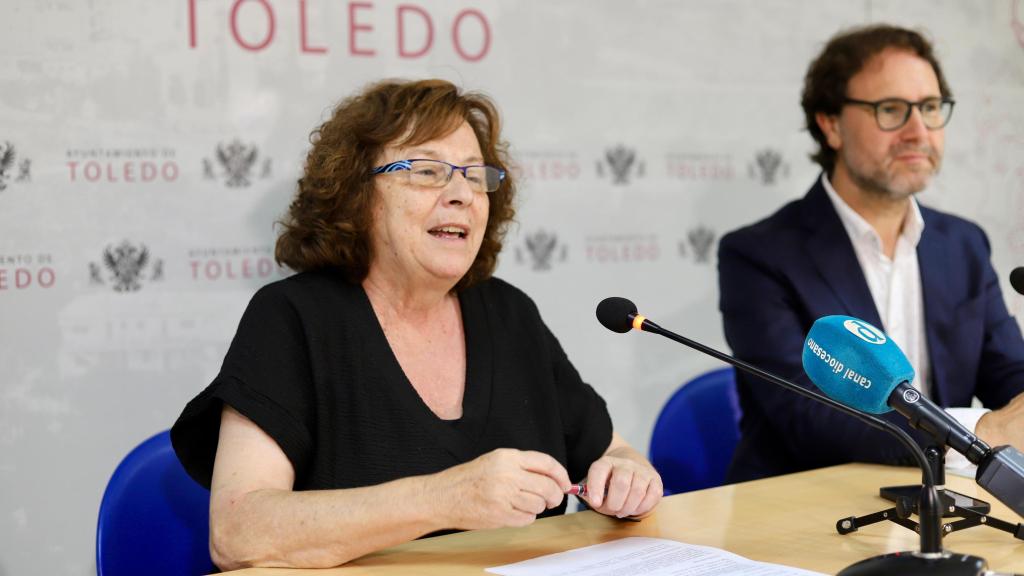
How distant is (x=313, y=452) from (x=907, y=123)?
179 cm

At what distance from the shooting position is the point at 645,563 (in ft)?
4.82

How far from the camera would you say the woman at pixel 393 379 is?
1.49m

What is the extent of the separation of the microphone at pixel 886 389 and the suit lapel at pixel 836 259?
110 cm

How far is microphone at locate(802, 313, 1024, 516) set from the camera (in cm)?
132

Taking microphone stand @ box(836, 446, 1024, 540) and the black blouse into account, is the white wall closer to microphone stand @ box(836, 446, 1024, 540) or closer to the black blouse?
the black blouse

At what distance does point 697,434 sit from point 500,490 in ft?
4.42

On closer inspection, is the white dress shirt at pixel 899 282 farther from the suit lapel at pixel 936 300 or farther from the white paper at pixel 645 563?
the white paper at pixel 645 563

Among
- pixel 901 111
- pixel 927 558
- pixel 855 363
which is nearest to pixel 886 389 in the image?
pixel 855 363

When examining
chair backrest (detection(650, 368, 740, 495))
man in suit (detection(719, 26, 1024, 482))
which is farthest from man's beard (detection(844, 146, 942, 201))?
chair backrest (detection(650, 368, 740, 495))

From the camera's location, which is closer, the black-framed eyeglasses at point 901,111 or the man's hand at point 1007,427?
the man's hand at point 1007,427

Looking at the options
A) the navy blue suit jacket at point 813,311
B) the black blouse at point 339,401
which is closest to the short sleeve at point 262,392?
the black blouse at point 339,401

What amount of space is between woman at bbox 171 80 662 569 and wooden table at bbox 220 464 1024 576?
0.19ft

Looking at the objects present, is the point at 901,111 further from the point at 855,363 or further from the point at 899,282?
the point at 855,363

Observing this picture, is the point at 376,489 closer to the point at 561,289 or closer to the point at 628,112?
the point at 561,289
